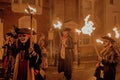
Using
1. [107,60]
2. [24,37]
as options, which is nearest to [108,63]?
[107,60]

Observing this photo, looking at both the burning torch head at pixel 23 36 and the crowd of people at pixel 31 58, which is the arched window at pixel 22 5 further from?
the burning torch head at pixel 23 36

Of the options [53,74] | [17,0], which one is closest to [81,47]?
[17,0]

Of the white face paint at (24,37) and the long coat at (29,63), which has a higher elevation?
the white face paint at (24,37)

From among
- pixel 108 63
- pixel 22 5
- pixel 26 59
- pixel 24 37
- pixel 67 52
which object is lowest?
pixel 108 63

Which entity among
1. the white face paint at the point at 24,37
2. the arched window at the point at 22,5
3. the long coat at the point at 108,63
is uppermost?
the arched window at the point at 22,5

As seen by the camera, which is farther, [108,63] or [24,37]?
[108,63]

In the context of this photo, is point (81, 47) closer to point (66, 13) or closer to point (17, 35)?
point (66, 13)

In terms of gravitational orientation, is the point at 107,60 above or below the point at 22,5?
below

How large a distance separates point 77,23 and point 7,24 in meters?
5.78

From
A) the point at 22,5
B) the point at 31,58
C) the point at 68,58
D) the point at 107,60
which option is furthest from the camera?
the point at 22,5

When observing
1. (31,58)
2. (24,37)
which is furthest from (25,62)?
(24,37)

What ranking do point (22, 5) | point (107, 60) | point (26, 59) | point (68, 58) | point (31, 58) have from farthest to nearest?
point (22, 5)
point (68, 58)
point (107, 60)
point (26, 59)
point (31, 58)

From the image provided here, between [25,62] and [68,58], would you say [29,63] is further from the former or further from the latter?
[68,58]

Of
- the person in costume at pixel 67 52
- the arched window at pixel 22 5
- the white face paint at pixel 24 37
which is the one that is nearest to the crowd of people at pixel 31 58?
the white face paint at pixel 24 37
